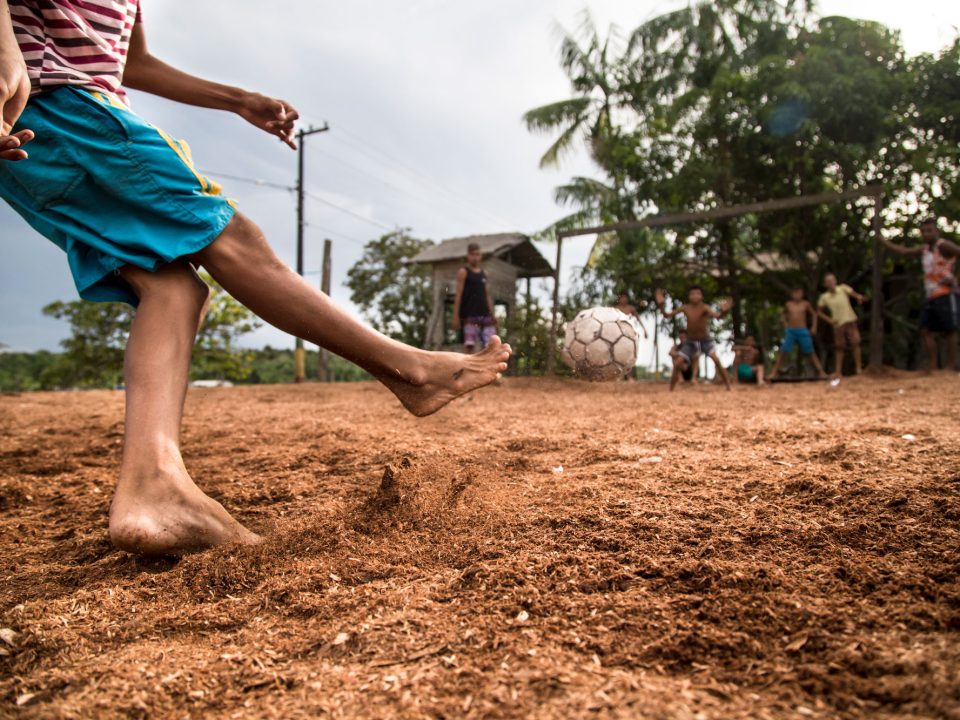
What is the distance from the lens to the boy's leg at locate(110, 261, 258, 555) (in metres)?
1.37

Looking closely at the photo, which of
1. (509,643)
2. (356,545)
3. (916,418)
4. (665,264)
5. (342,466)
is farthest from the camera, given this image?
(665,264)

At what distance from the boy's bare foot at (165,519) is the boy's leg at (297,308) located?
45cm

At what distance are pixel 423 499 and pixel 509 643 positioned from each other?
0.76 m

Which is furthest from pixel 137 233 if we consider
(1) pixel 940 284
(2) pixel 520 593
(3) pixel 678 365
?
(1) pixel 940 284

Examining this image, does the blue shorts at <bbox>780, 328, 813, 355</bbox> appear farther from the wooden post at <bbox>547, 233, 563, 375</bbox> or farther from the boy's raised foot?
the boy's raised foot

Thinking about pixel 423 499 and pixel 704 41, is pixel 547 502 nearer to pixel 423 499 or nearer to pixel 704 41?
pixel 423 499

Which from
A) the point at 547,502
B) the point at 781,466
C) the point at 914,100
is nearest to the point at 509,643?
the point at 547,502

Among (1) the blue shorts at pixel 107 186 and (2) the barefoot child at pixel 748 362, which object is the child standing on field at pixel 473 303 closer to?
(2) the barefoot child at pixel 748 362

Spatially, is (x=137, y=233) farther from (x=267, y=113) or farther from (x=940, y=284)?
(x=940, y=284)

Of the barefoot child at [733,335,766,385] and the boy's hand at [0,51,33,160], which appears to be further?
the barefoot child at [733,335,766,385]

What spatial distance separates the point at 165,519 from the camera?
138 cm

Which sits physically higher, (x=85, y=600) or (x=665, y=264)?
(x=665, y=264)

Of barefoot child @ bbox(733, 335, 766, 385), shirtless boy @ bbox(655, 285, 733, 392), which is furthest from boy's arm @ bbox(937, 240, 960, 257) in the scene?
barefoot child @ bbox(733, 335, 766, 385)

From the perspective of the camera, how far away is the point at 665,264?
1327cm
